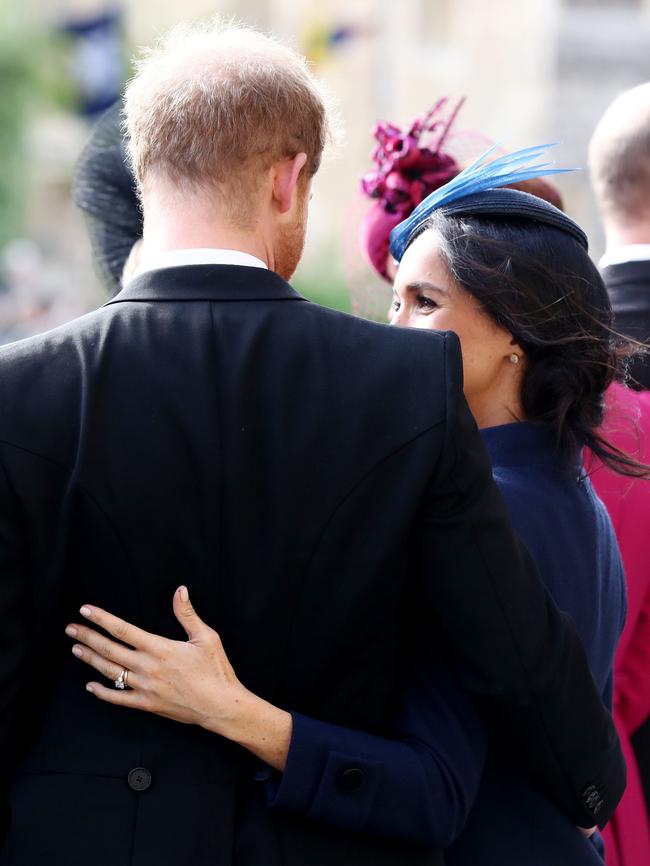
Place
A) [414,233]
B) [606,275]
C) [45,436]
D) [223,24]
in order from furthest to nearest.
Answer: [606,275] < [414,233] < [223,24] < [45,436]

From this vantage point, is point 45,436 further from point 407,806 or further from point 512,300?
point 512,300

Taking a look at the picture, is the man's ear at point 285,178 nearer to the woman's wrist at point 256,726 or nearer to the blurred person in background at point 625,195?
the woman's wrist at point 256,726

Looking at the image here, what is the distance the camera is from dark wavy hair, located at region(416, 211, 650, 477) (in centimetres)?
215

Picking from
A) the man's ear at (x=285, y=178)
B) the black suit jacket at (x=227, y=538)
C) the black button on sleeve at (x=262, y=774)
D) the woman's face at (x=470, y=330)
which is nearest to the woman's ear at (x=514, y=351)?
the woman's face at (x=470, y=330)

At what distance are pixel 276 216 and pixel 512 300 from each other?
1.61 ft

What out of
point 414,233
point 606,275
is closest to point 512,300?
point 414,233

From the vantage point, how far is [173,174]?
1804 mm

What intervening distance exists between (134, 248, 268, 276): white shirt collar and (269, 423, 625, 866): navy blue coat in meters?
0.57

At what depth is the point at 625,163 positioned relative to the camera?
3098 millimetres

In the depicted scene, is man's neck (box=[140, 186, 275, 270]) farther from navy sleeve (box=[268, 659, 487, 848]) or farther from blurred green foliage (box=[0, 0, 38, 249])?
blurred green foliage (box=[0, 0, 38, 249])

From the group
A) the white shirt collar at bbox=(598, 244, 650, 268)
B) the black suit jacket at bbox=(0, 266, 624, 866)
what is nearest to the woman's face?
the black suit jacket at bbox=(0, 266, 624, 866)

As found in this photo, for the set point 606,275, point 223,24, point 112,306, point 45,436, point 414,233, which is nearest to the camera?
point 45,436

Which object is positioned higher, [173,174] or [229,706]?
[173,174]

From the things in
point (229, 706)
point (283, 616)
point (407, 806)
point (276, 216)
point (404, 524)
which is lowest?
point (407, 806)
